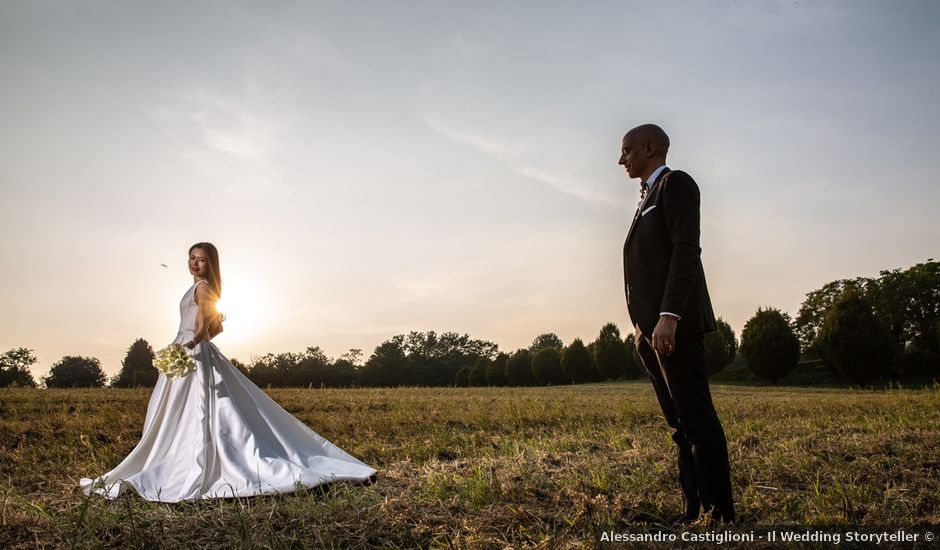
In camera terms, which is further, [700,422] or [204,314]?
[204,314]

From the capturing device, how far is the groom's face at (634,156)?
3.93 meters

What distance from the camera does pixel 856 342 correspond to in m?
33.4

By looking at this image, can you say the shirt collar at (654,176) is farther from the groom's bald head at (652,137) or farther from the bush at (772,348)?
the bush at (772,348)

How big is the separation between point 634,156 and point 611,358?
45.9 metres

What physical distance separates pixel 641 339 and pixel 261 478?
10.6ft

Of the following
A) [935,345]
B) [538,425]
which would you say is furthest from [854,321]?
[538,425]

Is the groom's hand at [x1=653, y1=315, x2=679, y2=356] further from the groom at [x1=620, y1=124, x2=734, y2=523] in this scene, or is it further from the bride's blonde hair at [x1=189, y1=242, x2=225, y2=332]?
the bride's blonde hair at [x1=189, y1=242, x2=225, y2=332]

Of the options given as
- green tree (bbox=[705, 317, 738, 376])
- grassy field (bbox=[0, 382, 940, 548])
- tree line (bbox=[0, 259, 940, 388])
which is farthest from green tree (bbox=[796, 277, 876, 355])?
grassy field (bbox=[0, 382, 940, 548])

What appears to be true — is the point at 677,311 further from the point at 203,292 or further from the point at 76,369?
the point at 76,369

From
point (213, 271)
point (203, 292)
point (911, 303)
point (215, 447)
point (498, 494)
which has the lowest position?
point (498, 494)

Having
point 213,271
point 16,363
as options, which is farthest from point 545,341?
point 213,271

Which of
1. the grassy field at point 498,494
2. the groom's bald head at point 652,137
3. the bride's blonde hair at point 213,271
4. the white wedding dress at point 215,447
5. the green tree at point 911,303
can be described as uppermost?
the green tree at point 911,303

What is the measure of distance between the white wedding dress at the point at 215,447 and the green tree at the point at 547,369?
45.5m

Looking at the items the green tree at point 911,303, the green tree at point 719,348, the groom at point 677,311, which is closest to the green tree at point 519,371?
the green tree at point 719,348
